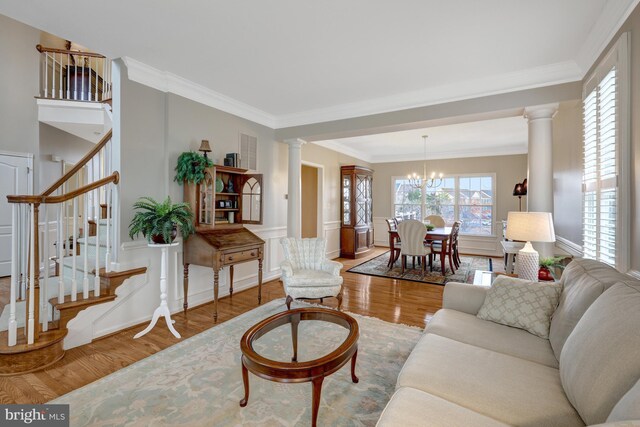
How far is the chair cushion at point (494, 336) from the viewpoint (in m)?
1.64

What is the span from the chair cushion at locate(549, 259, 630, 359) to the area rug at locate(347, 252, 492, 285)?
291 centimetres

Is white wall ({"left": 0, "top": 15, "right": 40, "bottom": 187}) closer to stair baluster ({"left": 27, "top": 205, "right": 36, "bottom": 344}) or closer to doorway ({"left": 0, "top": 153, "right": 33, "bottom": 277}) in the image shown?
doorway ({"left": 0, "top": 153, "right": 33, "bottom": 277})

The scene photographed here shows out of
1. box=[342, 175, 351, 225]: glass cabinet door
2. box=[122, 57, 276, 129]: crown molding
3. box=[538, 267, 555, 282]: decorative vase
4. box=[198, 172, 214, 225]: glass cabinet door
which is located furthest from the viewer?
box=[342, 175, 351, 225]: glass cabinet door

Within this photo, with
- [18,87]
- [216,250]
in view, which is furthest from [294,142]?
[18,87]

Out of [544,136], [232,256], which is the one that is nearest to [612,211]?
[544,136]

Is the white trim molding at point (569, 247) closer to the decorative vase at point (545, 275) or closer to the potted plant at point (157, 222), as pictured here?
the decorative vase at point (545, 275)

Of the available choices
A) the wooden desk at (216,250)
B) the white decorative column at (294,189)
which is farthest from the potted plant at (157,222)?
the white decorative column at (294,189)

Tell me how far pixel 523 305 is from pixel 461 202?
6.19 m

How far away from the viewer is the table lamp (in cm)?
239

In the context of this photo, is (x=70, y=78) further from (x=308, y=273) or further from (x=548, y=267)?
(x=548, y=267)

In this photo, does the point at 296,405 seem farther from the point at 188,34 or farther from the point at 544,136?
the point at 544,136

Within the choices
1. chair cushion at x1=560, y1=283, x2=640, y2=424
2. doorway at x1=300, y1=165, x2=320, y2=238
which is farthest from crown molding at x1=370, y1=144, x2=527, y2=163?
chair cushion at x1=560, y1=283, x2=640, y2=424

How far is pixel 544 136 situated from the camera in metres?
3.16

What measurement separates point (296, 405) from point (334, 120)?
365 centimetres
